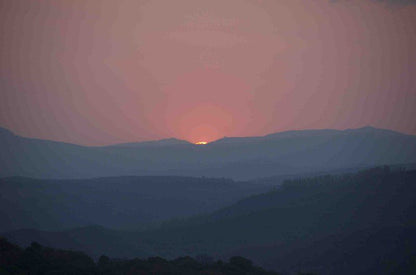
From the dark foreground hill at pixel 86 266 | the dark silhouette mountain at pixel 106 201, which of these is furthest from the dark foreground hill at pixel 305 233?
the dark silhouette mountain at pixel 106 201

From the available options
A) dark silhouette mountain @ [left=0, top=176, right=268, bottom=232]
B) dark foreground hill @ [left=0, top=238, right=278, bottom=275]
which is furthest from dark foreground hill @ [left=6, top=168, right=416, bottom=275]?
dark silhouette mountain @ [left=0, top=176, right=268, bottom=232]

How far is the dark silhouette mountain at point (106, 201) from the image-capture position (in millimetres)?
119625

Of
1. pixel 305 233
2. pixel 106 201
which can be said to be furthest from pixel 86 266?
pixel 106 201

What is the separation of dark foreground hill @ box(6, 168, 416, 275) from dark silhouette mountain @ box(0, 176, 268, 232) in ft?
79.6

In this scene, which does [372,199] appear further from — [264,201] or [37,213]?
[37,213]

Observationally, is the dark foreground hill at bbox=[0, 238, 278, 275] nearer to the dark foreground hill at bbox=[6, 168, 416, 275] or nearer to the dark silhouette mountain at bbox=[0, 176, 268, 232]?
the dark foreground hill at bbox=[6, 168, 416, 275]

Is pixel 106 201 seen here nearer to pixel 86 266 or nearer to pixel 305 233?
pixel 305 233

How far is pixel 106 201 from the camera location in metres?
139

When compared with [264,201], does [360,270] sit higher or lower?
lower

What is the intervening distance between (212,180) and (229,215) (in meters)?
68.3

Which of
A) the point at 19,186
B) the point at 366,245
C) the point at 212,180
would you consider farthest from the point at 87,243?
the point at 212,180

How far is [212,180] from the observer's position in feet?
550

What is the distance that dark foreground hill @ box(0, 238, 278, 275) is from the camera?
125 ft

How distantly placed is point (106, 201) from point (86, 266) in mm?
100426
